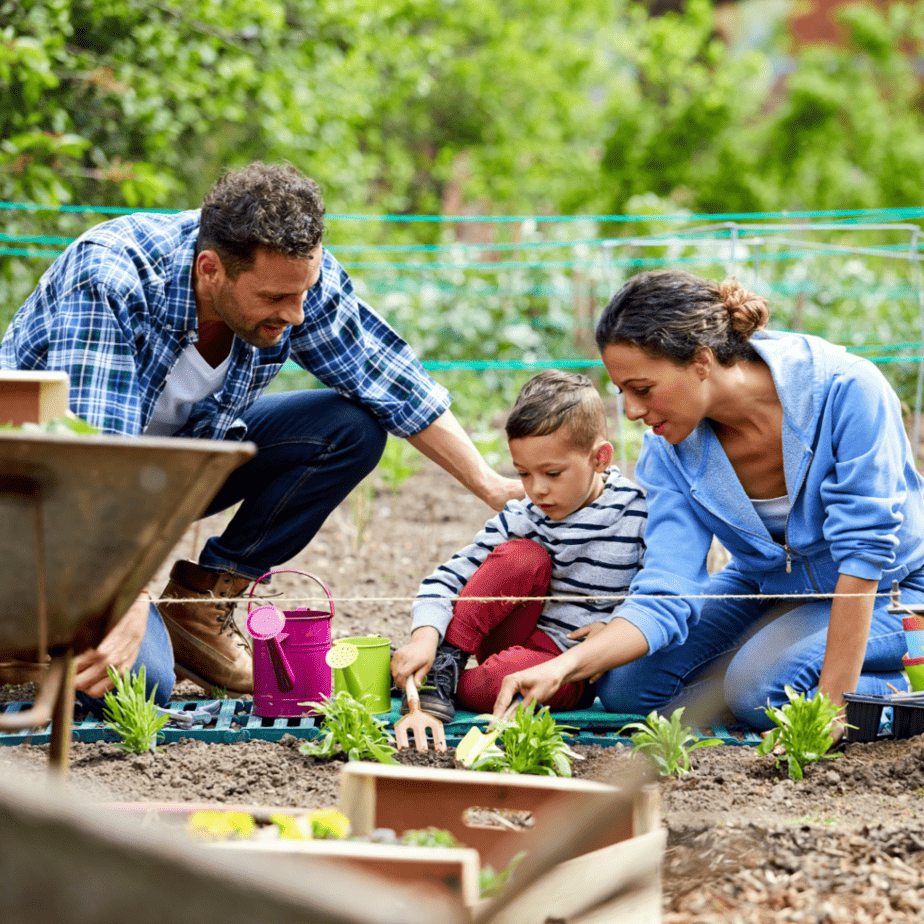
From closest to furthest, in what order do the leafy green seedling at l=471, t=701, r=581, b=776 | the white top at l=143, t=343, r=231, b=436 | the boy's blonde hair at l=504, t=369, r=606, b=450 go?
the leafy green seedling at l=471, t=701, r=581, b=776
the boy's blonde hair at l=504, t=369, r=606, b=450
the white top at l=143, t=343, r=231, b=436

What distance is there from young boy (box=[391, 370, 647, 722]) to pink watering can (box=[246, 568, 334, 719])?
0.21 metres

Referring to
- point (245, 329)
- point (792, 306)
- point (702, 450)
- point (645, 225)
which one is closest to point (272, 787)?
point (245, 329)

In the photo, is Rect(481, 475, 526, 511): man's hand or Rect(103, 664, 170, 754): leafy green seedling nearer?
Rect(103, 664, 170, 754): leafy green seedling

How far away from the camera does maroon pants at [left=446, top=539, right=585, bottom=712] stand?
276cm

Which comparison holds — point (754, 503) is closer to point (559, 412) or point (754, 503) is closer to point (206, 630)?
point (559, 412)

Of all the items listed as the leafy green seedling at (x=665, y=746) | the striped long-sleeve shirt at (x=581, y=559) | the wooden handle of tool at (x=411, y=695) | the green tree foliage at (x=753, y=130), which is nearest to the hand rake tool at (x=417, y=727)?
the wooden handle of tool at (x=411, y=695)

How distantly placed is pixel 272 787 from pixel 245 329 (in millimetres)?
1158

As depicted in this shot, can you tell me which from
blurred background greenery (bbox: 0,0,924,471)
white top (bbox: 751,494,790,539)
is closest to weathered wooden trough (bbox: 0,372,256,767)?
white top (bbox: 751,494,790,539)

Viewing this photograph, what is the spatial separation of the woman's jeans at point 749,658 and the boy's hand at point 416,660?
1.73ft

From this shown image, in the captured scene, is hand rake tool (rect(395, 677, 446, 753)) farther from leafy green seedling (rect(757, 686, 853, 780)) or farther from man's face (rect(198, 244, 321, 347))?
man's face (rect(198, 244, 321, 347))

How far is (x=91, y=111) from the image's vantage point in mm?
5625

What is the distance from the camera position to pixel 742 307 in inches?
101

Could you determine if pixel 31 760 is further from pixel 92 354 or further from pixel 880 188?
pixel 880 188

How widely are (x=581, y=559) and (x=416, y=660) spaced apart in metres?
0.54
